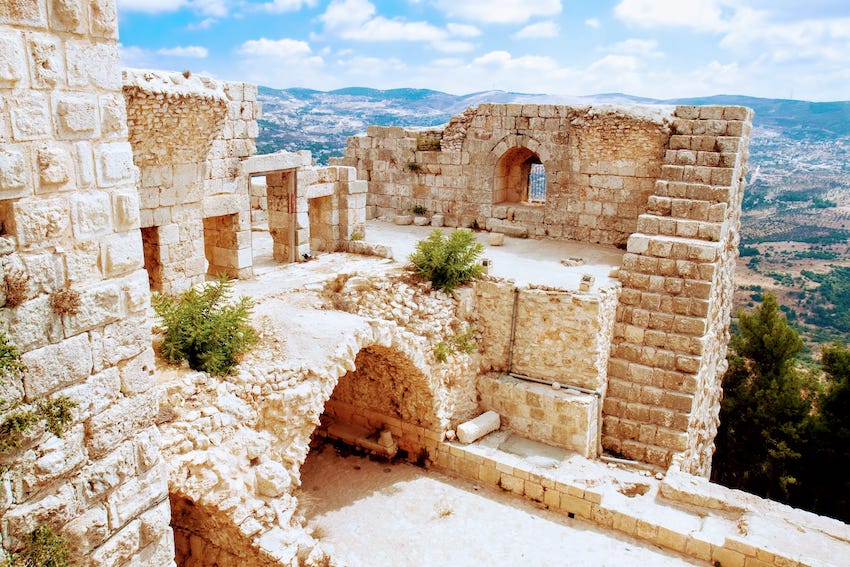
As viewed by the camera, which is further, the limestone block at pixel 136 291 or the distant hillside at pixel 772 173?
the distant hillside at pixel 772 173

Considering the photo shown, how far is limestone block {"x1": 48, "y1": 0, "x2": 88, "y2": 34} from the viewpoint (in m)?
3.77

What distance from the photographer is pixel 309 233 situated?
12797 millimetres

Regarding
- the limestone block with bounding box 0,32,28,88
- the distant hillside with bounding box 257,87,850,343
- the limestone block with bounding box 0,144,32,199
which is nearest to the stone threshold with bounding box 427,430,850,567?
the limestone block with bounding box 0,144,32,199

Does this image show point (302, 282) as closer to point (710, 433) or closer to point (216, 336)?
point (216, 336)

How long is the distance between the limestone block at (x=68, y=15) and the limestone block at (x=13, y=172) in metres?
0.74

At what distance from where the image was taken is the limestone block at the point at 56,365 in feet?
12.9

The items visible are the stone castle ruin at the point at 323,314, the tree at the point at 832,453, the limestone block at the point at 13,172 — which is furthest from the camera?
the tree at the point at 832,453

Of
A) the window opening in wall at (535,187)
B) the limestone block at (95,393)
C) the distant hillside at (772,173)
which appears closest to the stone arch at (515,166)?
the window opening in wall at (535,187)

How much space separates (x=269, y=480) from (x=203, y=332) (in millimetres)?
1807

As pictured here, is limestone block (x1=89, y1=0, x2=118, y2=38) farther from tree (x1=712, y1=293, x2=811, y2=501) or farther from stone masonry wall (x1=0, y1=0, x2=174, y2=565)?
tree (x1=712, y1=293, x2=811, y2=501)

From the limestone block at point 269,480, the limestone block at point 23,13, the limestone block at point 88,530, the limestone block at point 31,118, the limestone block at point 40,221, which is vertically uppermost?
the limestone block at point 23,13

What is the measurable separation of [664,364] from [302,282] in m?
6.14

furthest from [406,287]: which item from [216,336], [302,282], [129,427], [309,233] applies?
[129,427]

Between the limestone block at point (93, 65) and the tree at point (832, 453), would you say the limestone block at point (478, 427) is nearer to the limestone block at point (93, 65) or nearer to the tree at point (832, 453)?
the limestone block at point (93, 65)
